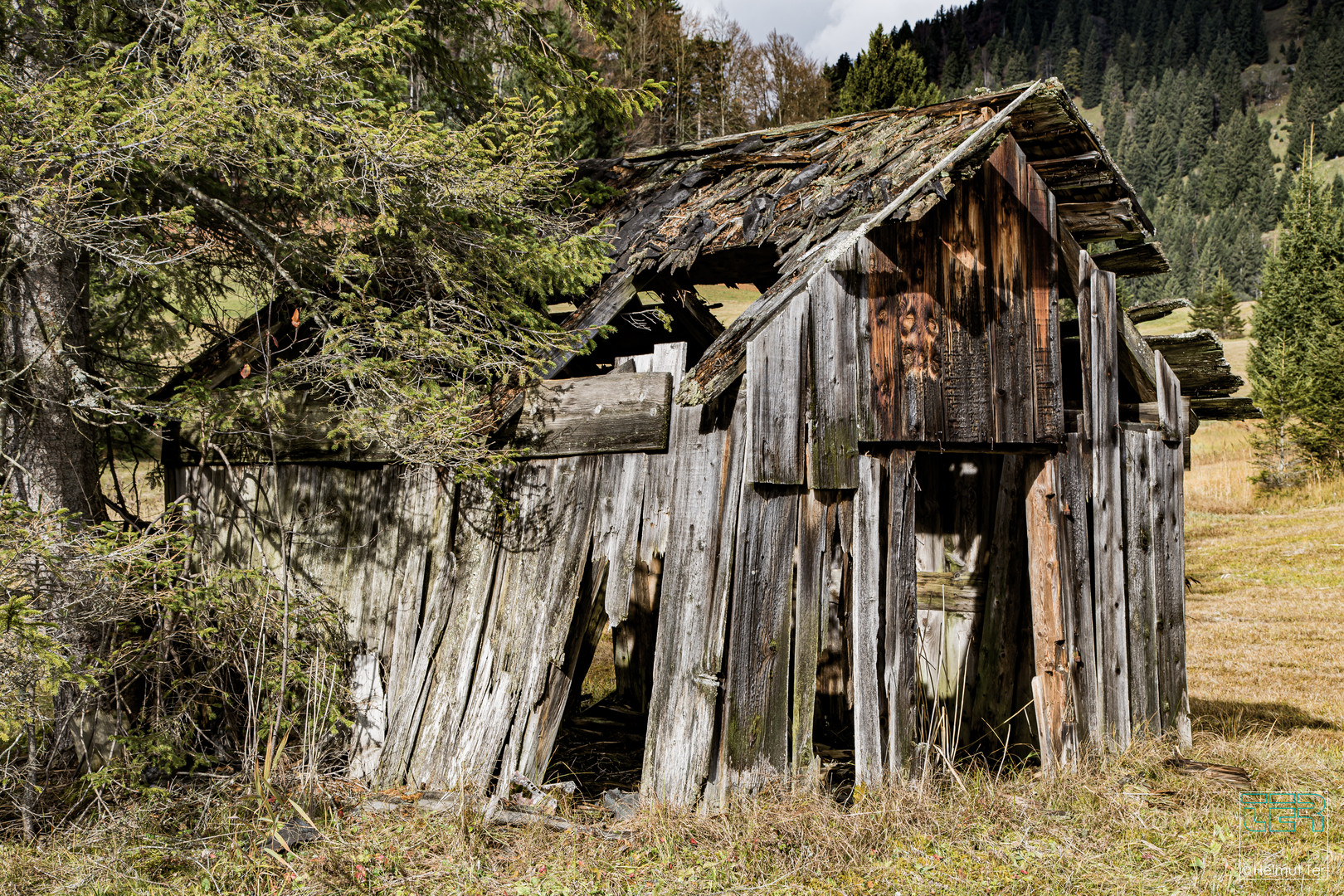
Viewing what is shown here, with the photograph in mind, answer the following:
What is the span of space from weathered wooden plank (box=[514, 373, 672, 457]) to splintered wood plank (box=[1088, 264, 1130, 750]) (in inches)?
132

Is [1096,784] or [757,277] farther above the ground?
[757,277]

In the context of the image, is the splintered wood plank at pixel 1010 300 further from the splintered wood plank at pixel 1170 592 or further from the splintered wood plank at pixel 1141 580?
the splintered wood plank at pixel 1170 592

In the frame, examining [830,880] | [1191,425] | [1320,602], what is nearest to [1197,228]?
[1320,602]

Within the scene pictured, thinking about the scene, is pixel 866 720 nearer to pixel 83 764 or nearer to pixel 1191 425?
pixel 83 764

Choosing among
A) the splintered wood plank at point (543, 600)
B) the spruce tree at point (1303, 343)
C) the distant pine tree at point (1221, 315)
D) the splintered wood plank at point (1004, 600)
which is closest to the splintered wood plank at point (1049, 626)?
the splintered wood plank at point (1004, 600)

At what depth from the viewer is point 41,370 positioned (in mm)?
5430

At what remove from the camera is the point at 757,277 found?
6.63 metres

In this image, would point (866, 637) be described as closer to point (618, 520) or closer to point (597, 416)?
point (618, 520)

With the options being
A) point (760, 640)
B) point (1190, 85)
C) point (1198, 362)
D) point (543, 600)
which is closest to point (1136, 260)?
point (1198, 362)

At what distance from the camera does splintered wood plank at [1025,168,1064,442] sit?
6.30 meters

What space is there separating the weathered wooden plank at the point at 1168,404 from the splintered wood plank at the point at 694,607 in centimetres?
441

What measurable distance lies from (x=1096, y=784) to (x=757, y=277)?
13.2ft

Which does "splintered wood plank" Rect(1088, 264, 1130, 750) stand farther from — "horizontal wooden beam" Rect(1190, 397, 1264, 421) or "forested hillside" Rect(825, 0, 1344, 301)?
"forested hillside" Rect(825, 0, 1344, 301)

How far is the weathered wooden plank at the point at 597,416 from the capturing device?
555 centimetres
